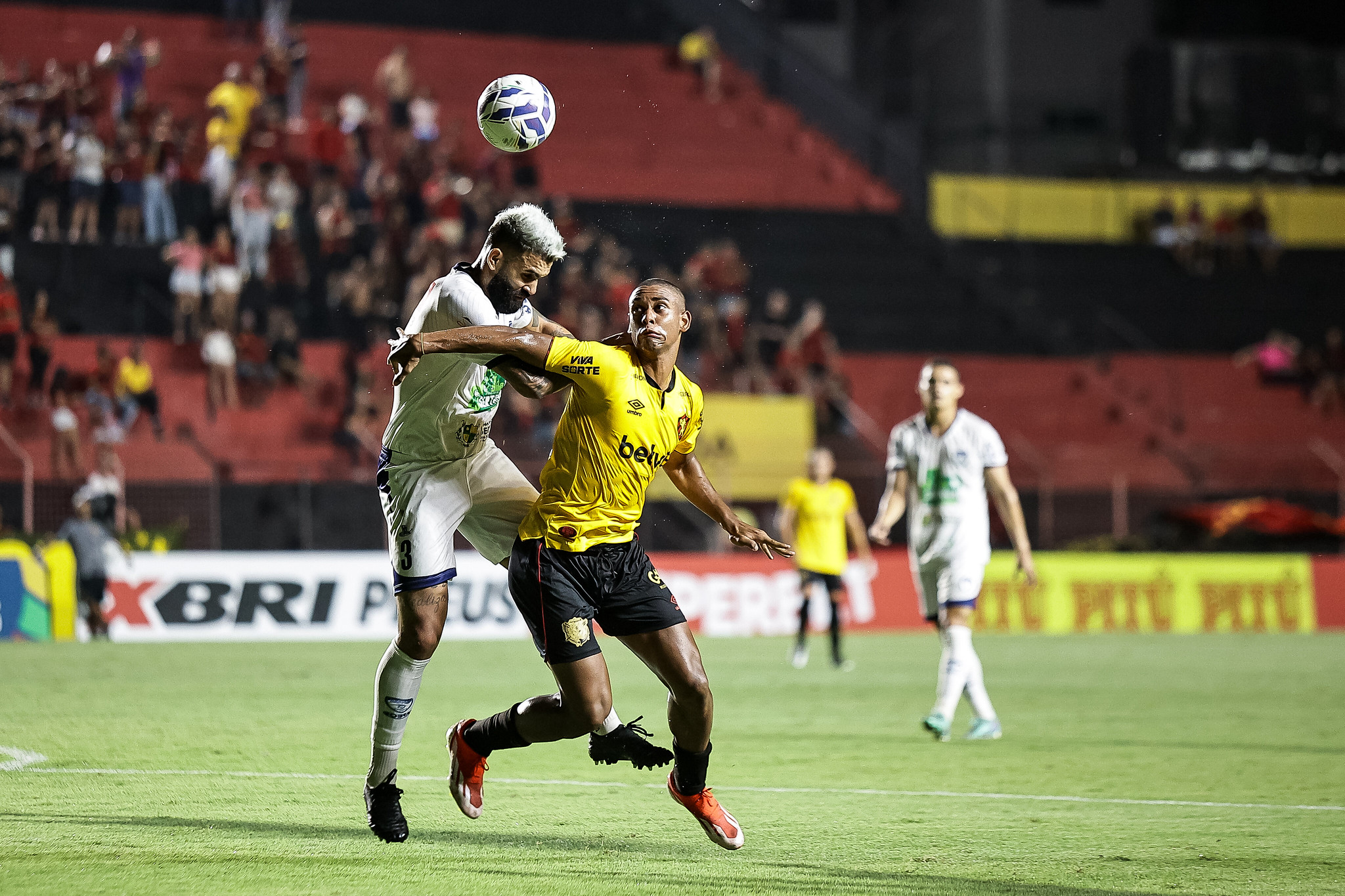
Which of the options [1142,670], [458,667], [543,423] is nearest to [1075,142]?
[543,423]

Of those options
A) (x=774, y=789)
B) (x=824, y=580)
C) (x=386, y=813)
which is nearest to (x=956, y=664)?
(x=774, y=789)

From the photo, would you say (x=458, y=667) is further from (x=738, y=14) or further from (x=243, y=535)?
(x=738, y=14)

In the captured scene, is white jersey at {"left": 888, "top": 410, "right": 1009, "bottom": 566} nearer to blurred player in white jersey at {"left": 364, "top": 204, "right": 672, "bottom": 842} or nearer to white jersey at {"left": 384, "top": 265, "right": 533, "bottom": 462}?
blurred player in white jersey at {"left": 364, "top": 204, "right": 672, "bottom": 842}

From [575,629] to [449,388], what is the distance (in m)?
1.15

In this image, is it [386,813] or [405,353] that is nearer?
[405,353]

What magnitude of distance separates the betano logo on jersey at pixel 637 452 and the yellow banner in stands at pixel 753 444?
16467mm

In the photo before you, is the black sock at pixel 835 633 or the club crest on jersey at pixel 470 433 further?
the black sock at pixel 835 633

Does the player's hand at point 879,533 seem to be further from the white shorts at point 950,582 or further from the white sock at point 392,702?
the white sock at point 392,702

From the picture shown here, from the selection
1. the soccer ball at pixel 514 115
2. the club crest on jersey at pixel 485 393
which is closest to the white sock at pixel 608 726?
the club crest on jersey at pixel 485 393

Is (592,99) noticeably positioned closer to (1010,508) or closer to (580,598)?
(1010,508)

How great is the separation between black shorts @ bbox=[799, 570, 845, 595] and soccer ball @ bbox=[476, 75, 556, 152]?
10117 millimetres

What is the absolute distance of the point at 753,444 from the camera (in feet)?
83.5

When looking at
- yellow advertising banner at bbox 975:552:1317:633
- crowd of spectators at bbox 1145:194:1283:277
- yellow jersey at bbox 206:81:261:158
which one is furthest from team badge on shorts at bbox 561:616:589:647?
crowd of spectators at bbox 1145:194:1283:277

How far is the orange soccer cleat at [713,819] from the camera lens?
22.5ft
